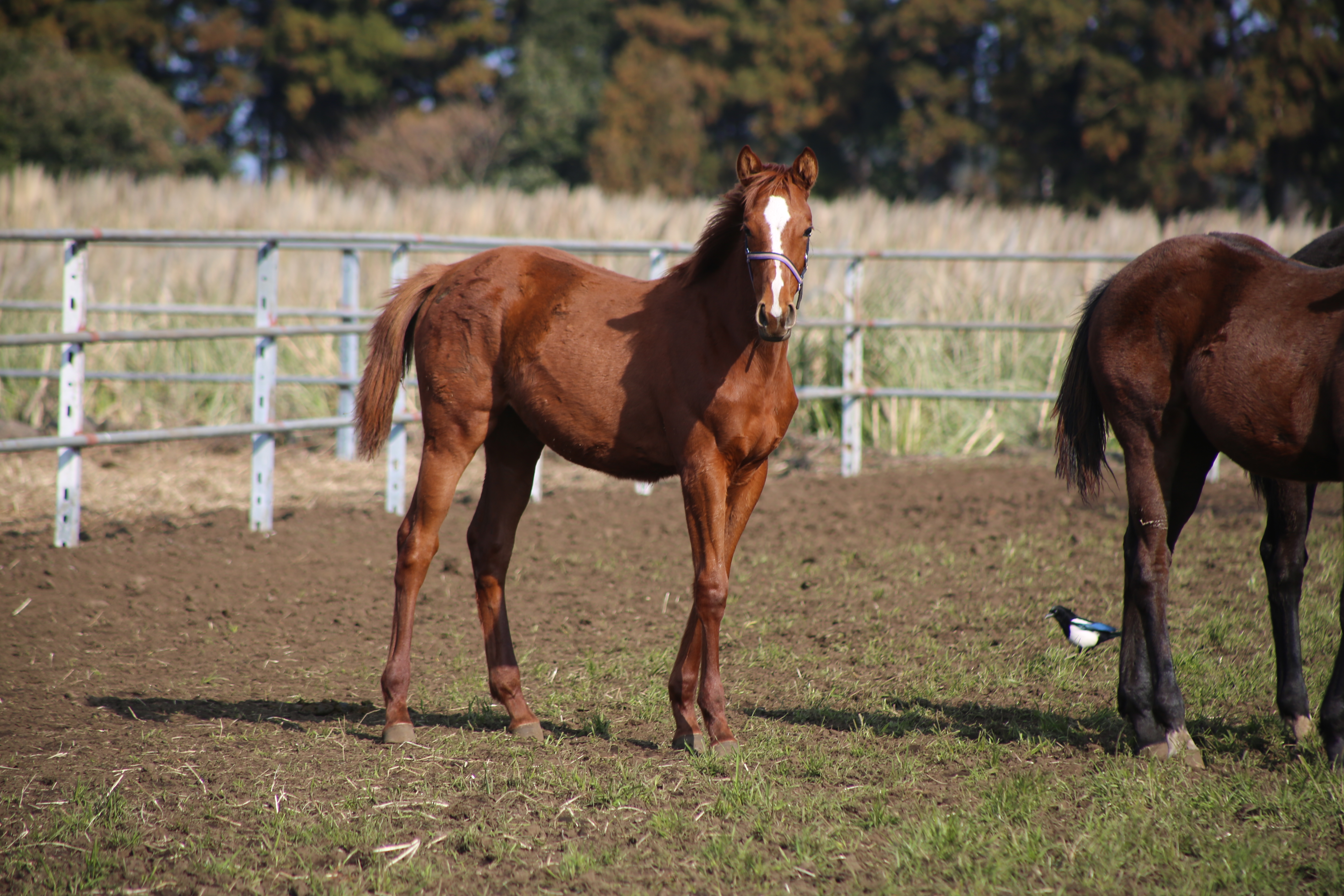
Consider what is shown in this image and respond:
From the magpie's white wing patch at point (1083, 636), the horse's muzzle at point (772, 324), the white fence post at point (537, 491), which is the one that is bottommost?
the white fence post at point (537, 491)

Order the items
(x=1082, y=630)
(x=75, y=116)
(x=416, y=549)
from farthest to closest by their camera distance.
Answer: (x=75, y=116) → (x=1082, y=630) → (x=416, y=549)

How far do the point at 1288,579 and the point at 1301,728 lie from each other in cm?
49

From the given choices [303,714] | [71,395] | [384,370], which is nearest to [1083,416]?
[384,370]

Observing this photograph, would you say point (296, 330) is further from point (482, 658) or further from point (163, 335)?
point (482, 658)

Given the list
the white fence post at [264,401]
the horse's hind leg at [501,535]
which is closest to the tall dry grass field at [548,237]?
the white fence post at [264,401]

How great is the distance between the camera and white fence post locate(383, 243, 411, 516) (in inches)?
277

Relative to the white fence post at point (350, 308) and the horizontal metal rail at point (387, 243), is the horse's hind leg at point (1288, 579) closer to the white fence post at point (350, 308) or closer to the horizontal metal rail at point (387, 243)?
the horizontal metal rail at point (387, 243)

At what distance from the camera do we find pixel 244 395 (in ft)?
32.6

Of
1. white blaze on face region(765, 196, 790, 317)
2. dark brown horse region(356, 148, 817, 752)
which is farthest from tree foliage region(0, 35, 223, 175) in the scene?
white blaze on face region(765, 196, 790, 317)

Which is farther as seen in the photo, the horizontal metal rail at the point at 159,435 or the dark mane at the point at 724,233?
the horizontal metal rail at the point at 159,435

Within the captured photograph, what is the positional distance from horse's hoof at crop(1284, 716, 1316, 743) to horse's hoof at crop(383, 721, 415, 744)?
288cm

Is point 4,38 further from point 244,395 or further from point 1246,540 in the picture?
point 1246,540

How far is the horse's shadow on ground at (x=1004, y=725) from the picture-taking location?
11.8ft

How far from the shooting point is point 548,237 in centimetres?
1314
